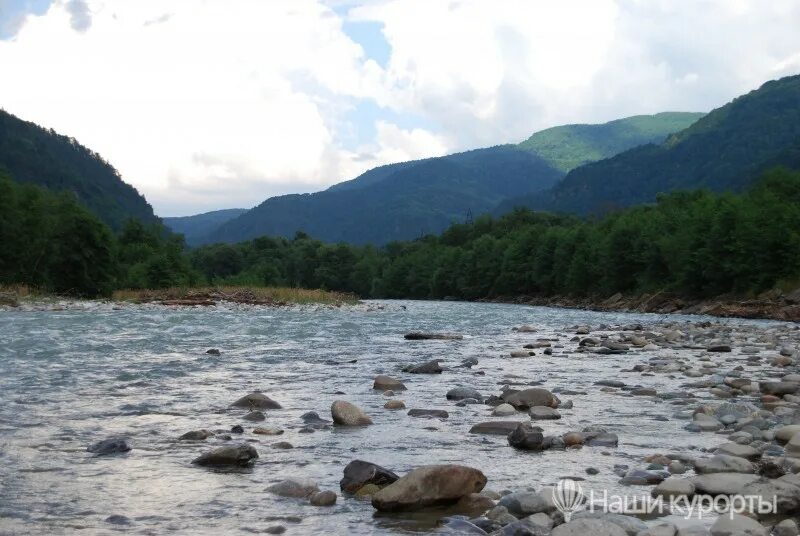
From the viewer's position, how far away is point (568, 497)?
6172 mm

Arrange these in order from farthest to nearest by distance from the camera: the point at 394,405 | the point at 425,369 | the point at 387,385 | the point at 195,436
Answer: the point at 425,369
the point at 387,385
the point at 394,405
the point at 195,436

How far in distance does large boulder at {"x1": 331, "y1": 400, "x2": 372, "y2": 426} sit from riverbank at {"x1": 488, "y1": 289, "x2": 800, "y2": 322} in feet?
123

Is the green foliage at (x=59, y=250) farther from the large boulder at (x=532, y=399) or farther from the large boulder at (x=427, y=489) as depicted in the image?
the large boulder at (x=427, y=489)

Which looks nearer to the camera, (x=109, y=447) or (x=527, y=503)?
(x=527, y=503)

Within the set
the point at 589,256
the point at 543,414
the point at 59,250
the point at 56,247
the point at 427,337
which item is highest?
the point at 589,256

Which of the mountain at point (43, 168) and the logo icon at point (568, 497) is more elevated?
the mountain at point (43, 168)

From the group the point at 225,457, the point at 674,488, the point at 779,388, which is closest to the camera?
the point at 674,488

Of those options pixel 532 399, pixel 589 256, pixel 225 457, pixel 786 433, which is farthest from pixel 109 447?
pixel 589 256

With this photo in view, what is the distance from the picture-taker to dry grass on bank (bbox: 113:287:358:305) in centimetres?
4678

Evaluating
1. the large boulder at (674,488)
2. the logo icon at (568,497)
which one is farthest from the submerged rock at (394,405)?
the large boulder at (674,488)

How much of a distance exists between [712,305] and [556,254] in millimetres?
45082

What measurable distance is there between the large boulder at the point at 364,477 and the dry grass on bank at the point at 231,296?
39658 mm

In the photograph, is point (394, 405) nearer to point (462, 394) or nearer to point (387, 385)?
point (462, 394)

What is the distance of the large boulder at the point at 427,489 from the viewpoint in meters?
6.06
